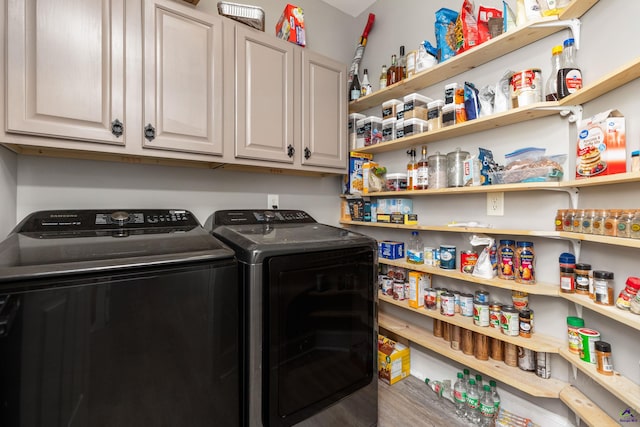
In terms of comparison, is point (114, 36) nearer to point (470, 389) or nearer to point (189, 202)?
point (189, 202)

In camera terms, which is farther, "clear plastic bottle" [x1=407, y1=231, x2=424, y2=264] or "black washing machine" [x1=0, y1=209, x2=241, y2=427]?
"clear plastic bottle" [x1=407, y1=231, x2=424, y2=264]

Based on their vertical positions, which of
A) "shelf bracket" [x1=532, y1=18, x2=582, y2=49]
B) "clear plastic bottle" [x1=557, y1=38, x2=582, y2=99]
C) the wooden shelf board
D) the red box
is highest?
the red box

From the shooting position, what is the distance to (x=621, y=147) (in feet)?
3.38

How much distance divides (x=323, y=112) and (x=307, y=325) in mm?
1352

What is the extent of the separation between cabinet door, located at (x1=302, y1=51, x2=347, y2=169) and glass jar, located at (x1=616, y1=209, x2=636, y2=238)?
142 centimetres

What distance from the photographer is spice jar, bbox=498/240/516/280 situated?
56.5 inches

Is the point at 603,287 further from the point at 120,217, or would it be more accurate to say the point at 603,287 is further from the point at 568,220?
the point at 120,217

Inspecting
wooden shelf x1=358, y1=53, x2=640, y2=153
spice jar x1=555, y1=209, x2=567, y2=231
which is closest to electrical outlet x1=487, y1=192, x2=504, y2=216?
spice jar x1=555, y1=209, x2=567, y2=231

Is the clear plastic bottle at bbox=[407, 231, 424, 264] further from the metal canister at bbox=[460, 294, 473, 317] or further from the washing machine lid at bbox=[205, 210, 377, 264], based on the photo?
the washing machine lid at bbox=[205, 210, 377, 264]

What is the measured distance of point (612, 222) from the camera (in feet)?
3.30

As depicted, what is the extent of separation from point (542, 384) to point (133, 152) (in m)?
2.15

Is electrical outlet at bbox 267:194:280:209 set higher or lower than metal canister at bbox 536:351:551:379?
higher

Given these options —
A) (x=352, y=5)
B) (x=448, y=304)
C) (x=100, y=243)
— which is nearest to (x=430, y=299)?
(x=448, y=304)

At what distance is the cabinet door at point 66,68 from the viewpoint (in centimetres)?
108
